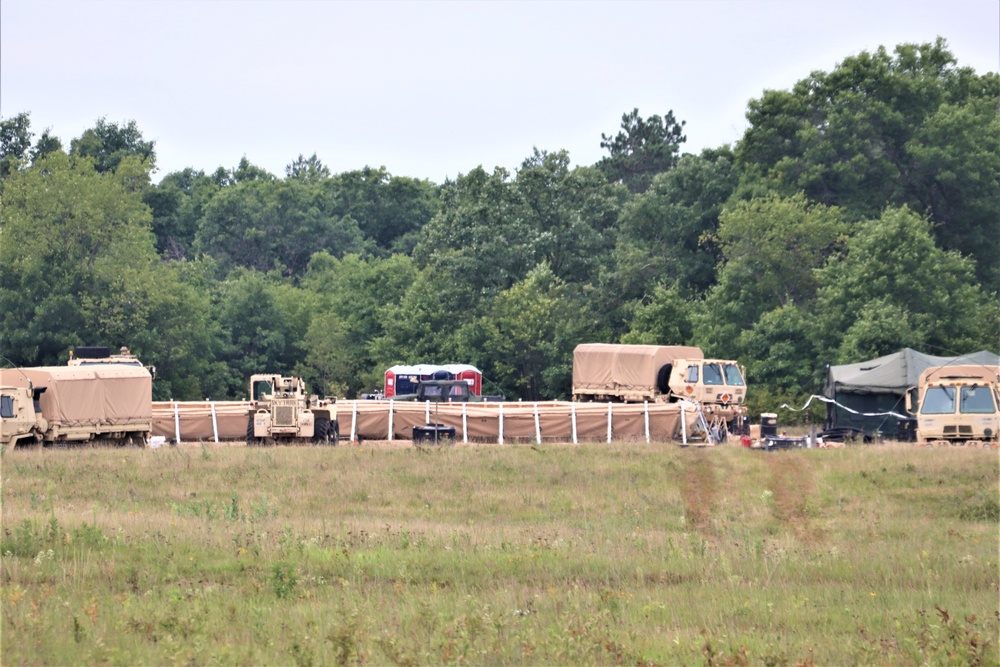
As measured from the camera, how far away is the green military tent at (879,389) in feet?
129

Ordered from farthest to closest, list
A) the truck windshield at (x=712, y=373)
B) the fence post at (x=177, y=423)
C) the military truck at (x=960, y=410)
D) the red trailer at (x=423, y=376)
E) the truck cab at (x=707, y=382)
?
the red trailer at (x=423, y=376), the truck windshield at (x=712, y=373), the truck cab at (x=707, y=382), the fence post at (x=177, y=423), the military truck at (x=960, y=410)

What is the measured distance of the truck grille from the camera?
3675 cm

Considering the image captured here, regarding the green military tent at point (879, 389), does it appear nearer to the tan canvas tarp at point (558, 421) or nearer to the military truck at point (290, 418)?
the tan canvas tarp at point (558, 421)

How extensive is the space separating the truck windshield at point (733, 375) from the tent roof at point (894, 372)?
3203 millimetres

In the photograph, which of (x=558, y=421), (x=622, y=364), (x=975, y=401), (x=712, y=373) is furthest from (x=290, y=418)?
(x=975, y=401)

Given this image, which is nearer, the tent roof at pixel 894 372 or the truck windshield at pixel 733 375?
the tent roof at pixel 894 372

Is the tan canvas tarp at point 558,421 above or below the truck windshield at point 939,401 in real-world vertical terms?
below

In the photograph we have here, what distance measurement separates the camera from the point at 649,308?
200 ft

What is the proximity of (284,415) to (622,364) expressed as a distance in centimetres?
1247

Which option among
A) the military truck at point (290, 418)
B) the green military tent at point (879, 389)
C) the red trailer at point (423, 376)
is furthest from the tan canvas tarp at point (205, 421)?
the red trailer at point (423, 376)

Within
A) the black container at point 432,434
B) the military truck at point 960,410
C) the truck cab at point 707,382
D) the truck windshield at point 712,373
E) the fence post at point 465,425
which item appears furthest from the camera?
the truck windshield at point 712,373

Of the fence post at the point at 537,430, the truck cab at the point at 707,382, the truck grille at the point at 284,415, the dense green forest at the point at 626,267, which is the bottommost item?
the fence post at the point at 537,430

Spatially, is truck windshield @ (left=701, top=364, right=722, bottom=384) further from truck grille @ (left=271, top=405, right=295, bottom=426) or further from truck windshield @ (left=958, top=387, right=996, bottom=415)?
truck grille @ (left=271, top=405, right=295, bottom=426)

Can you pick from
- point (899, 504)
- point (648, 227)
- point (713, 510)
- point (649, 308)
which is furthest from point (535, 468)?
point (648, 227)
